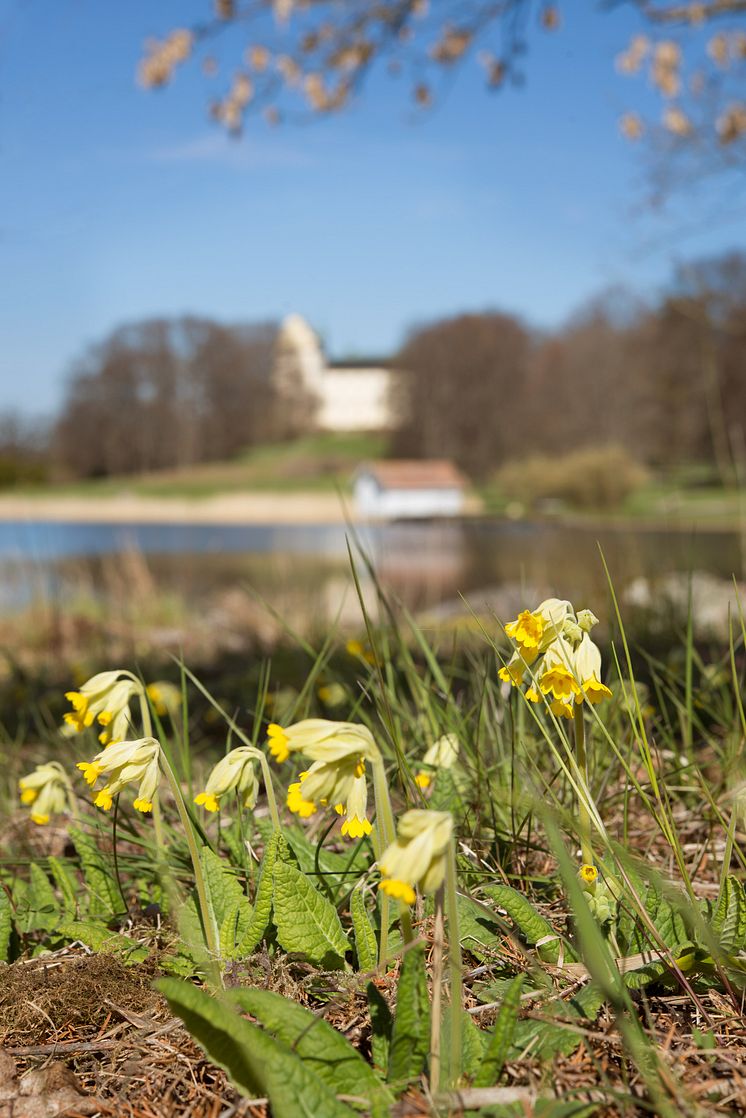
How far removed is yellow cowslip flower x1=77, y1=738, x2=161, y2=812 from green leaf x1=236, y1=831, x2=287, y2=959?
0.56ft

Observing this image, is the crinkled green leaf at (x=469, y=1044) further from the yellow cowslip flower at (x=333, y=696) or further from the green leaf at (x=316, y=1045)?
the yellow cowslip flower at (x=333, y=696)

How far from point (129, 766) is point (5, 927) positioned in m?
0.42

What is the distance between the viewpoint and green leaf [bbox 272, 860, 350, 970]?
1151 millimetres

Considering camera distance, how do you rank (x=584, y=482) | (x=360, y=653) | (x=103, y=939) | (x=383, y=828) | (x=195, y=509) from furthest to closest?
(x=195, y=509) → (x=584, y=482) → (x=360, y=653) → (x=103, y=939) → (x=383, y=828)

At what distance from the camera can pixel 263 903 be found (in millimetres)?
1180

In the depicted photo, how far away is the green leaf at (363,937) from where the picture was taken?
115 cm

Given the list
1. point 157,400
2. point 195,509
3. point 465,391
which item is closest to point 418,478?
point 195,509

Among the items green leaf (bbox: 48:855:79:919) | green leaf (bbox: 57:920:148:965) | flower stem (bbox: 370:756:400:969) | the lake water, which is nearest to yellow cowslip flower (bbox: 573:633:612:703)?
the lake water

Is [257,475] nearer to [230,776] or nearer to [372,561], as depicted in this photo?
[372,561]

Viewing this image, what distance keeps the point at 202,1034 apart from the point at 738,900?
27.1 inches

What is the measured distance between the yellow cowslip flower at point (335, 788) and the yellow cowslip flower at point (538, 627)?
252mm

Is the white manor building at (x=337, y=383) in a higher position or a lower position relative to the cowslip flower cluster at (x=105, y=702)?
higher

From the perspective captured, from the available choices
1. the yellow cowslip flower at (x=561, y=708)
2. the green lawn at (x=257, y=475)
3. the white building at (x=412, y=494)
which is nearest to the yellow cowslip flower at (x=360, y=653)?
the yellow cowslip flower at (x=561, y=708)

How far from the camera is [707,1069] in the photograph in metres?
0.93
